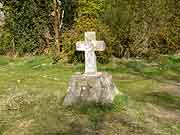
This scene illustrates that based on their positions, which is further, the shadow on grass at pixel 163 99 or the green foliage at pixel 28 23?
the green foliage at pixel 28 23

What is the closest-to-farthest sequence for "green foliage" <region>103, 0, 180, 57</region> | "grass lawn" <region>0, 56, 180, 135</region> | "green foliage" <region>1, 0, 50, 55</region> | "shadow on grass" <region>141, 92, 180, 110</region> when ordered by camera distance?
"grass lawn" <region>0, 56, 180, 135</region> → "shadow on grass" <region>141, 92, 180, 110</region> → "green foliage" <region>103, 0, 180, 57</region> → "green foliage" <region>1, 0, 50, 55</region>

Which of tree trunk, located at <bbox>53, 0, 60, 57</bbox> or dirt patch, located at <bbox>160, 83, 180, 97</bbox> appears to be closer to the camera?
dirt patch, located at <bbox>160, 83, 180, 97</bbox>

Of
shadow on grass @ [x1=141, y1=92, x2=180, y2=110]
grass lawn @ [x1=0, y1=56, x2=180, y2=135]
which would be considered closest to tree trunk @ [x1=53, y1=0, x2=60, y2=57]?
grass lawn @ [x1=0, y1=56, x2=180, y2=135]

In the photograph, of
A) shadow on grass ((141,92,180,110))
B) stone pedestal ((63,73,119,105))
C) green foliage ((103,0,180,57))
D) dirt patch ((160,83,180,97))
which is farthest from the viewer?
green foliage ((103,0,180,57))

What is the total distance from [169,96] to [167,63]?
6.66 meters

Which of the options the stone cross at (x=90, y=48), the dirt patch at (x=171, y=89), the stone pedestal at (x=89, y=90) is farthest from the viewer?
the dirt patch at (x=171, y=89)

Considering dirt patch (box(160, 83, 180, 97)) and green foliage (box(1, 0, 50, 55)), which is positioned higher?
green foliage (box(1, 0, 50, 55))

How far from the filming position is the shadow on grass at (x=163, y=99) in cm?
1017

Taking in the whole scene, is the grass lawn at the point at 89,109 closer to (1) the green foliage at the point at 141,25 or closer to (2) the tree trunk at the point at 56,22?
(1) the green foliage at the point at 141,25

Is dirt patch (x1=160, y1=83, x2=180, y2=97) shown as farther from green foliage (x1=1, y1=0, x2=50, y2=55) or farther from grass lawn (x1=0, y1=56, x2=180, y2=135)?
green foliage (x1=1, y1=0, x2=50, y2=55)

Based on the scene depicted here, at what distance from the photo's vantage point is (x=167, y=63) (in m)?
17.8

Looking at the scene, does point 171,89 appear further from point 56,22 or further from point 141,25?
point 56,22

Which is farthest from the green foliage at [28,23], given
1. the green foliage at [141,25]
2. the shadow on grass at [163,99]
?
the shadow on grass at [163,99]

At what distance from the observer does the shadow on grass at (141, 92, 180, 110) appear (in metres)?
10.2
